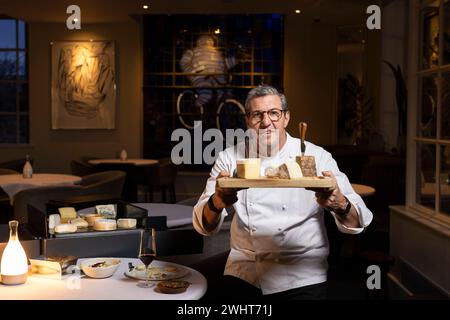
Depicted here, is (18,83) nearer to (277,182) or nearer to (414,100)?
(414,100)

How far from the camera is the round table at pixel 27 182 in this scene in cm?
531

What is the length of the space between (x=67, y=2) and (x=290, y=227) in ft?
20.6

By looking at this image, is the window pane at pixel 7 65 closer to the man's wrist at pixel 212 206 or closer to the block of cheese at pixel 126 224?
the block of cheese at pixel 126 224

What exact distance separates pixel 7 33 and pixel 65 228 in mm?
8026

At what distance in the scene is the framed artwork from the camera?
9203 mm

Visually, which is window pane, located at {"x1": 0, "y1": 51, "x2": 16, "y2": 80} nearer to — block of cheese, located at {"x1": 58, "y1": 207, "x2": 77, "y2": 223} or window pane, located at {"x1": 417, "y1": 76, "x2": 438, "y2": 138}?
window pane, located at {"x1": 417, "y1": 76, "x2": 438, "y2": 138}

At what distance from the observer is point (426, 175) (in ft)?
11.8

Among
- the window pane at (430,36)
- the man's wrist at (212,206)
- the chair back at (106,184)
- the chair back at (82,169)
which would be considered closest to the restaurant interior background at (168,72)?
the chair back at (82,169)

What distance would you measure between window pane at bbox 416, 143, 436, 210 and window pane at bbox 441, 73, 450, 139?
0.18 meters

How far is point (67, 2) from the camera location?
25.0ft

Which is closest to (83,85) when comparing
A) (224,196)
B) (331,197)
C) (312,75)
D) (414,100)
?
(312,75)

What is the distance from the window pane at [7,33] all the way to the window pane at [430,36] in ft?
24.6

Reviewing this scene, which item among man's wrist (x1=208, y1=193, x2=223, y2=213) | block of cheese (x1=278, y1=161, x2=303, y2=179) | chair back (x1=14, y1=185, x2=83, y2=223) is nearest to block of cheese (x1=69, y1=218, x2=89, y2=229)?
man's wrist (x1=208, y1=193, x2=223, y2=213)
